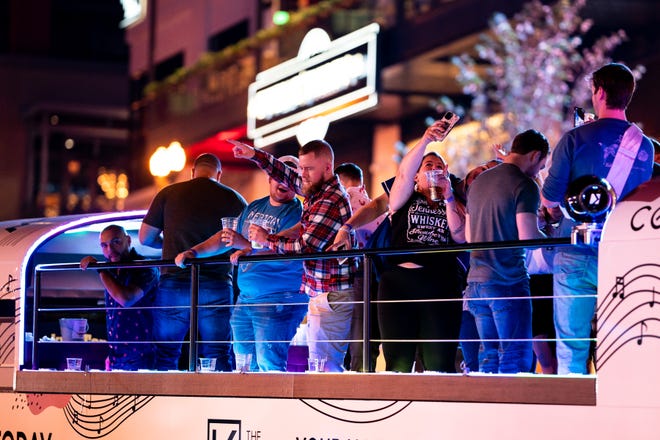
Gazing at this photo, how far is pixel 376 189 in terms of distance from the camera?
19.4 m

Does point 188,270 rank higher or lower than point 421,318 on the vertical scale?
higher

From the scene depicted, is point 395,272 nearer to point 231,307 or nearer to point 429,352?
point 429,352

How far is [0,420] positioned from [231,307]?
2.00 meters

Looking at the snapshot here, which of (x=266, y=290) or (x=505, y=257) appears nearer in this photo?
(x=505, y=257)

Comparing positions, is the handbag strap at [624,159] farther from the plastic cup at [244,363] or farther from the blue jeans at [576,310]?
the plastic cup at [244,363]

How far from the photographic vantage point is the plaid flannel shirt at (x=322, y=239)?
6809mm

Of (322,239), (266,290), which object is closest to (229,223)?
(266,290)

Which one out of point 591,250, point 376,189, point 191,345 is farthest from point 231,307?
point 376,189

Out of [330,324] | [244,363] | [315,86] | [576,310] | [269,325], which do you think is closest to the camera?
[576,310]

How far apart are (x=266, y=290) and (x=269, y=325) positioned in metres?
0.22

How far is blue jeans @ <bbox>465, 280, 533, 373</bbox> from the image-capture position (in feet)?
20.1

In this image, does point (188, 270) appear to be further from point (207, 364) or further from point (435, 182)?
point (435, 182)

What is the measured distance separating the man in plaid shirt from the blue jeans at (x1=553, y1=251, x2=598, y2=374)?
1.39m

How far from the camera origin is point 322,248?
6.91m
